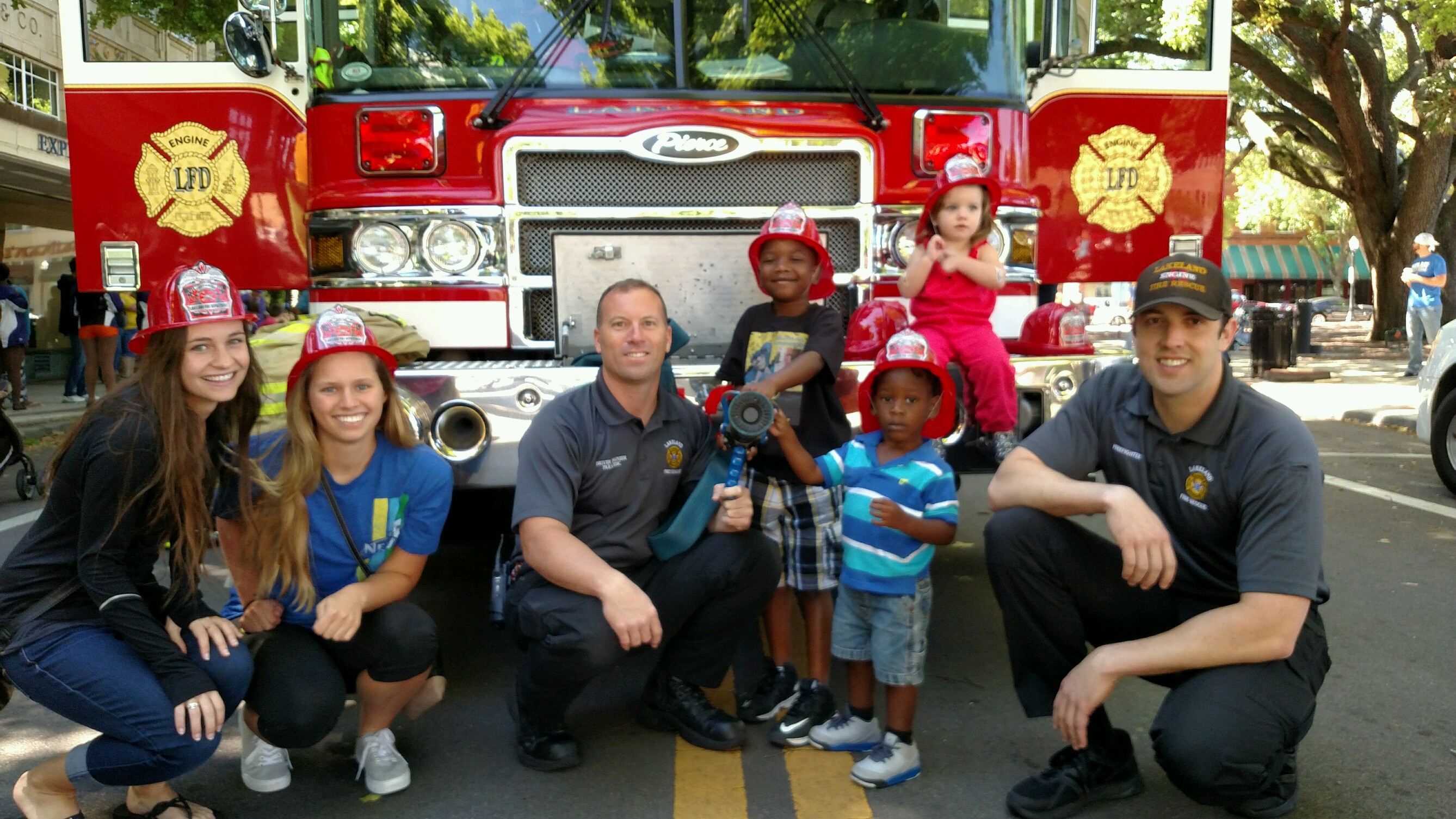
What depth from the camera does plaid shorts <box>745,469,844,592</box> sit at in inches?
155

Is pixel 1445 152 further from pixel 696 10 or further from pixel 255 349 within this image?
pixel 255 349

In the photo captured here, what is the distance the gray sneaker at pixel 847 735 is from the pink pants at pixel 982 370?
1.22 meters

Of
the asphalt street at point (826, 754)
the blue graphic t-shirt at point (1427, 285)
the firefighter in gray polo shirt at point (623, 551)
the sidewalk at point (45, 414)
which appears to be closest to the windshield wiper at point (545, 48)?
the firefighter in gray polo shirt at point (623, 551)

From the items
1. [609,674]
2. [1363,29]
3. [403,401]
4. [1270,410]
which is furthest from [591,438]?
[1363,29]

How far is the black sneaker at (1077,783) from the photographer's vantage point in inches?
124

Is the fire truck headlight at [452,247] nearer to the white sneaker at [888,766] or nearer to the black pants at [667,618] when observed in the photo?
the black pants at [667,618]

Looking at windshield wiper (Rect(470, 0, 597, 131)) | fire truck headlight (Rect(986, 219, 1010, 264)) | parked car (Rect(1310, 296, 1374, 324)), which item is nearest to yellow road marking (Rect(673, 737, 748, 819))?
fire truck headlight (Rect(986, 219, 1010, 264))

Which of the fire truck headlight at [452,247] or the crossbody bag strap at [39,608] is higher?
the fire truck headlight at [452,247]

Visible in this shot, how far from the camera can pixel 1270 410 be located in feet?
10.0

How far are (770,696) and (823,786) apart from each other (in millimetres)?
573

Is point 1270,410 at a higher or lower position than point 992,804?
higher

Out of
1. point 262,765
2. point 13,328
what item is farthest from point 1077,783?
point 13,328

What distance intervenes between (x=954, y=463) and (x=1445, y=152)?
19.0 meters

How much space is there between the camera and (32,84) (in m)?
21.2
